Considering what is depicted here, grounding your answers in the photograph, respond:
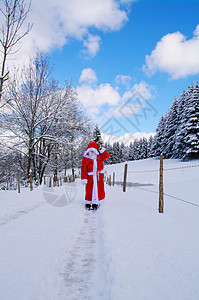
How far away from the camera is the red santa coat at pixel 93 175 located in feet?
16.7

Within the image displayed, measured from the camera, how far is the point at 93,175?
214 inches

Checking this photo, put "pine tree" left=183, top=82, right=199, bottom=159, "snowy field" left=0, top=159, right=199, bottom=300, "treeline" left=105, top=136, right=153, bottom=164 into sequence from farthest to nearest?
"treeline" left=105, top=136, right=153, bottom=164 < "pine tree" left=183, top=82, right=199, bottom=159 < "snowy field" left=0, top=159, right=199, bottom=300

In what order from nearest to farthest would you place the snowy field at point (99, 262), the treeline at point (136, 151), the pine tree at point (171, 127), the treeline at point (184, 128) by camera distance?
the snowy field at point (99, 262), the treeline at point (184, 128), the pine tree at point (171, 127), the treeline at point (136, 151)

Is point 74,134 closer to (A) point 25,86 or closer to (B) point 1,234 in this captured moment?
(A) point 25,86

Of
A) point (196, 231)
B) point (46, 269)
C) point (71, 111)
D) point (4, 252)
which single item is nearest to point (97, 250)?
point (46, 269)

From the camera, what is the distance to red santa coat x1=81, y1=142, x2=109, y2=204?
5102mm

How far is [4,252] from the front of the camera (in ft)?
6.41

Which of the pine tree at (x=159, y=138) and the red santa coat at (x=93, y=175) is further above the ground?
the pine tree at (x=159, y=138)

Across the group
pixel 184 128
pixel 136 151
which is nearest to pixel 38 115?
pixel 184 128

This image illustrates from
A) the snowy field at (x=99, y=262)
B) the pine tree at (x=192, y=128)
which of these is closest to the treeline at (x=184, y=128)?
the pine tree at (x=192, y=128)

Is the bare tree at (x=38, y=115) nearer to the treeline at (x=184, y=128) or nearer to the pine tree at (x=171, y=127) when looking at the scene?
the treeline at (x=184, y=128)

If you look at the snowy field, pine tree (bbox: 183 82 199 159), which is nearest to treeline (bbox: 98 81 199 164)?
pine tree (bbox: 183 82 199 159)

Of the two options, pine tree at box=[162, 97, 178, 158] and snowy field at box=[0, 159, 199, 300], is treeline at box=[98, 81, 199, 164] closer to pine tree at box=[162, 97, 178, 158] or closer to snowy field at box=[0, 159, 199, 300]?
pine tree at box=[162, 97, 178, 158]

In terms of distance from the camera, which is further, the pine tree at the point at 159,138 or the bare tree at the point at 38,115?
the pine tree at the point at 159,138
